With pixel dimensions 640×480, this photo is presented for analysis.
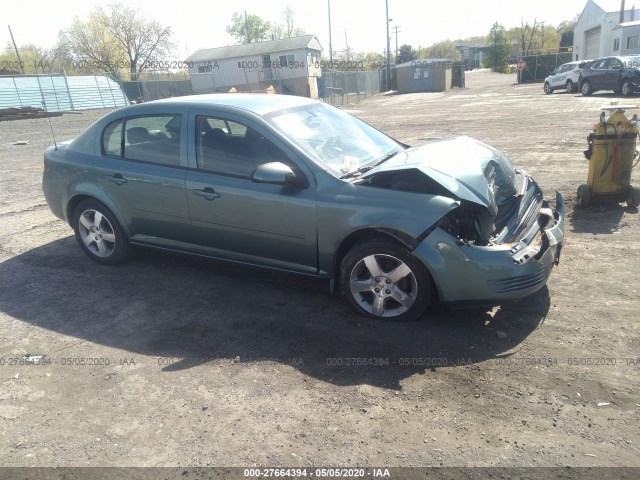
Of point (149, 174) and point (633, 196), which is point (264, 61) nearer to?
point (633, 196)

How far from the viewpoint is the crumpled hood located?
12.0ft

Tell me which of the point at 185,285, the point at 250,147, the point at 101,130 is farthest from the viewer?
the point at 101,130

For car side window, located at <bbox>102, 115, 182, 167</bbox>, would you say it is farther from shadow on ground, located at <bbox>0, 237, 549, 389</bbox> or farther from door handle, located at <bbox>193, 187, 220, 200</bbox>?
shadow on ground, located at <bbox>0, 237, 549, 389</bbox>

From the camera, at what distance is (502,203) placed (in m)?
4.29

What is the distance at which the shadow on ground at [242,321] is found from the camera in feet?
11.3

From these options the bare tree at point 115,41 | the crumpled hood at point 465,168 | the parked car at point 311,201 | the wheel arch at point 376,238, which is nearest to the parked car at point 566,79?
the crumpled hood at point 465,168

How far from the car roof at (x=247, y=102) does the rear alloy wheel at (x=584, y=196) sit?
12.1 feet

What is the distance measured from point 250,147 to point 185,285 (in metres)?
1.53

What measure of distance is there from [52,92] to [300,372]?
34200 mm

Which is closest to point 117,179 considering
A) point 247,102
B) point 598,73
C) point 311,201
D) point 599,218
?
point 247,102

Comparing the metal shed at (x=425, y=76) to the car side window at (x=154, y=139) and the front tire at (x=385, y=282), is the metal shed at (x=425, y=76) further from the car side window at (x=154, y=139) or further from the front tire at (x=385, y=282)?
the front tire at (x=385, y=282)

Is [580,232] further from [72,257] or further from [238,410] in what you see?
[72,257]

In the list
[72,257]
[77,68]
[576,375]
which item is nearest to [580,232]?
[576,375]

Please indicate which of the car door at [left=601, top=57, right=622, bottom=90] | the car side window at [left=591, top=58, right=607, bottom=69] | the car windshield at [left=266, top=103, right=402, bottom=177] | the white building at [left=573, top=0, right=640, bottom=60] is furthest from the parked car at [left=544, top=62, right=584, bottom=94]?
the car windshield at [left=266, top=103, right=402, bottom=177]
